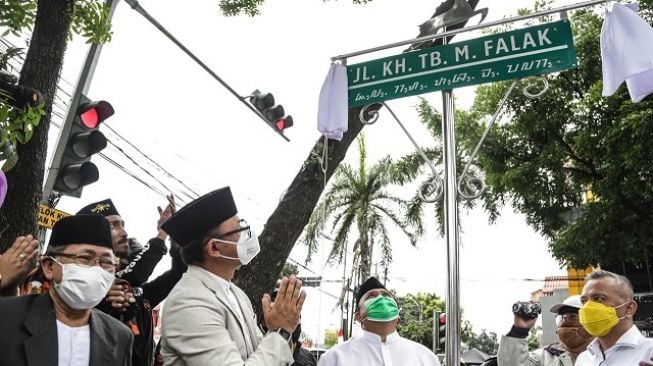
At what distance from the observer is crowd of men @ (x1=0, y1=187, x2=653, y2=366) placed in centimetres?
254

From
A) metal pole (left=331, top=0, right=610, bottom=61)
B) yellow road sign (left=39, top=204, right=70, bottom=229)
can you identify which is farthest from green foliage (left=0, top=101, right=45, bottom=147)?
yellow road sign (left=39, top=204, right=70, bottom=229)

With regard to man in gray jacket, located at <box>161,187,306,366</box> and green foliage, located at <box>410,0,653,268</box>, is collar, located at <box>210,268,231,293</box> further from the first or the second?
green foliage, located at <box>410,0,653,268</box>

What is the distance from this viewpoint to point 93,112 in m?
6.05

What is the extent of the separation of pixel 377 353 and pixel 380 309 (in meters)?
0.34

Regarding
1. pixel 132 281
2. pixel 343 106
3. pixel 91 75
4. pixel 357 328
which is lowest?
pixel 357 328

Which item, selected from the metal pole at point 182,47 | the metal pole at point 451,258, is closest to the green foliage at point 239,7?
the metal pole at point 182,47

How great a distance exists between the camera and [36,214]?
4.12 meters

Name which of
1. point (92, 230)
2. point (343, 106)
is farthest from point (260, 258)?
point (92, 230)

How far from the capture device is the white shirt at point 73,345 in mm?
2836

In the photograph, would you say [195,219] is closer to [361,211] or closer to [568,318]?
[568,318]

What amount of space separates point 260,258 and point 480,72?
2.50m

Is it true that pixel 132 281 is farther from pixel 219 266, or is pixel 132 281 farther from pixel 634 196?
pixel 634 196

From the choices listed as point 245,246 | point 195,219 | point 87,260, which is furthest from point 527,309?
point 87,260

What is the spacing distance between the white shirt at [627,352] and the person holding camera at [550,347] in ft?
1.24
